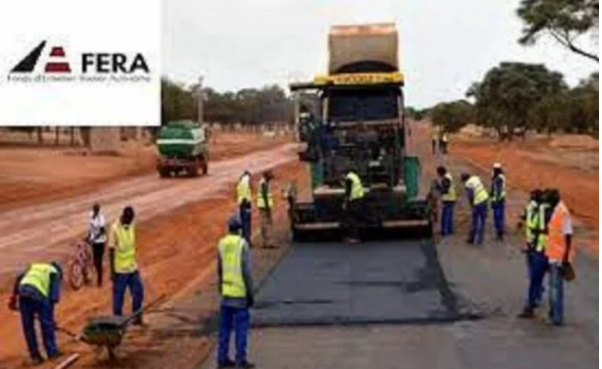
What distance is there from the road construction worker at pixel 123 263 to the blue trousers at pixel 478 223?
409 inches

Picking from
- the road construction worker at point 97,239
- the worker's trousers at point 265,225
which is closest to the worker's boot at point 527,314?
the road construction worker at point 97,239

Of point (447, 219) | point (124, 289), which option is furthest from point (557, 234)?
point (447, 219)

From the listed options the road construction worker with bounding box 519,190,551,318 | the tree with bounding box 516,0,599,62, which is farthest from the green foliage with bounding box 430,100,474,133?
the road construction worker with bounding box 519,190,551,318

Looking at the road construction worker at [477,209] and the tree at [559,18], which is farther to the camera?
the tree at [559,18]

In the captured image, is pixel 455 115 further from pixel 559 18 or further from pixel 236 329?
pixel 236 329

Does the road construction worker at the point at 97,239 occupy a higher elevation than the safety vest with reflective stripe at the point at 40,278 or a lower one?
lower

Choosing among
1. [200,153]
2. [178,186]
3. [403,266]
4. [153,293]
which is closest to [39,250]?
[153,293]

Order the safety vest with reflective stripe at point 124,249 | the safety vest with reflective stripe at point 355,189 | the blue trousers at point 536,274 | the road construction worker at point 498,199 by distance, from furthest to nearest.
Answer: the road construction worker at point 498,199
the safety vest with reflective stripe at point 355,189
the safety vest with reflective stripe at point 124,249
the blue trousers at point 536,274

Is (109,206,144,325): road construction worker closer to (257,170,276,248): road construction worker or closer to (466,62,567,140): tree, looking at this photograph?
(257,170,276,248): road construction worker

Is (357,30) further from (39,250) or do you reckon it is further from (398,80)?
(39,250)

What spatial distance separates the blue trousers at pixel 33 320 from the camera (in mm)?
15344

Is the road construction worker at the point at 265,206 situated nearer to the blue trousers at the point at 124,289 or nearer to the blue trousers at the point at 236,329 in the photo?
the blue trousers at the point at 124,289

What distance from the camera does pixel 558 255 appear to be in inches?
622

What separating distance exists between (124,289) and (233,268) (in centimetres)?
403
